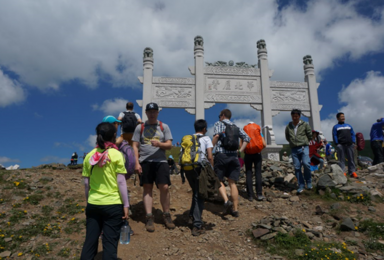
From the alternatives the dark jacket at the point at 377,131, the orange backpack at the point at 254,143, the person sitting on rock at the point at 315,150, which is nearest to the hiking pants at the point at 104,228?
the orange backpack at the point at 254,143

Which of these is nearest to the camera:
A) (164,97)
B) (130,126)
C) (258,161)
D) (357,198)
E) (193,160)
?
(193,160)

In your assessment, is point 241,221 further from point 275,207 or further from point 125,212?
point 125,212

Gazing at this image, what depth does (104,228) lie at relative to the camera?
2373 mm

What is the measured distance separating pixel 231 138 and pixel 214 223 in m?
1.59

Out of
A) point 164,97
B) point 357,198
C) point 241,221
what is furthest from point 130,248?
point 164,97

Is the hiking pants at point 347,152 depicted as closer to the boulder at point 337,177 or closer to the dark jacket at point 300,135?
the boulder at point 337,177

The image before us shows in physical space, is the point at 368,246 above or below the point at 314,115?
below

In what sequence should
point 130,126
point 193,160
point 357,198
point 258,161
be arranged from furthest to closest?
1. point 258,161
2. point 357,198
3. point 130,126
4. point 193,160

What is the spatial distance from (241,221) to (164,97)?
9.92 metres

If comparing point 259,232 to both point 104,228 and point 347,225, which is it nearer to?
point 347,225

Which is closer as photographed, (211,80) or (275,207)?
(275,207)

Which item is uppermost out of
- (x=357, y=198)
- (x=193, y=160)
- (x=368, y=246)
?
(x=193, y=160)

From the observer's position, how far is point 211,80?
543 inches

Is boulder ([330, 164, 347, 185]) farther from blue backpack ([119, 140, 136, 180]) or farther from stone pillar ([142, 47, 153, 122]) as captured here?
stone pillar ([142, 47, 153, 122])
